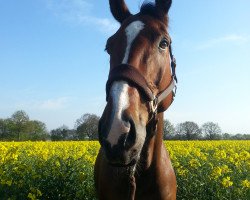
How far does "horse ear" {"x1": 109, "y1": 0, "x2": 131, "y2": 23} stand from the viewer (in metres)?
3.28

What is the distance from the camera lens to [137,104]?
88.5 inches

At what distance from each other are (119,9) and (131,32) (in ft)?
2.66

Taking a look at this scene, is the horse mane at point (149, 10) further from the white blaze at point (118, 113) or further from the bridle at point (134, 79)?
the white blaze at point (118, 113)

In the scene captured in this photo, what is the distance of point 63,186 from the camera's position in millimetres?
6613

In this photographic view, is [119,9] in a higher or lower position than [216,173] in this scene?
higher

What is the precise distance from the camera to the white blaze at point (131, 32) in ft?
8.08

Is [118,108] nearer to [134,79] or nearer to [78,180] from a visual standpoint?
[134,79]

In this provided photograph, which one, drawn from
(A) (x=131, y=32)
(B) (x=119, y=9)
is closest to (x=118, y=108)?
(A) (x=131, y=32)

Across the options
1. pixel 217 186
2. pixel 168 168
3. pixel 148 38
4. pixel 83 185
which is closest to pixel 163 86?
pixel 148 38

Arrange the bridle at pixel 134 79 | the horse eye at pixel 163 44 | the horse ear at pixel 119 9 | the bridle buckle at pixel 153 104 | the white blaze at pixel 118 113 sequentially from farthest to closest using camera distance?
the horse ear at pixel 119 9
the horse eye at pixel 163 44
the bridle buckle at pixel 153 104
the bridle at pixel 134 79
the white blaze at pixel 118 113

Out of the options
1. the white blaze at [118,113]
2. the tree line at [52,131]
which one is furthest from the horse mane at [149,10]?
the tree line at [52,131]

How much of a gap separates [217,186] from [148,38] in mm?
4239

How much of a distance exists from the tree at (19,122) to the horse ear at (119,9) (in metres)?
53.4

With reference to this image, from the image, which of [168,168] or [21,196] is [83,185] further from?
[168,168]
